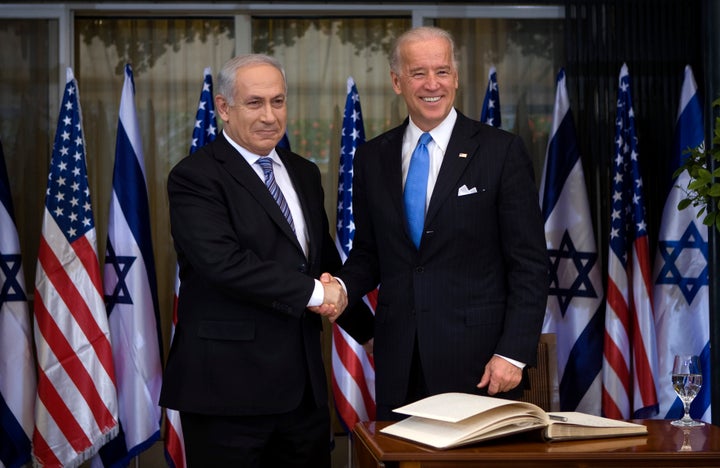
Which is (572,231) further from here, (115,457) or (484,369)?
(115,457)

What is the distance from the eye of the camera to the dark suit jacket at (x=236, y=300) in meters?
2.87

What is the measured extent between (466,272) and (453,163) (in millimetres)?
342

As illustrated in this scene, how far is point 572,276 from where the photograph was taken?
4812 millimetres

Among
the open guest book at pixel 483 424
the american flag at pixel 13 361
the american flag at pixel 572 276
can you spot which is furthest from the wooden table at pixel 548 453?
the american flag at pixel 13 361

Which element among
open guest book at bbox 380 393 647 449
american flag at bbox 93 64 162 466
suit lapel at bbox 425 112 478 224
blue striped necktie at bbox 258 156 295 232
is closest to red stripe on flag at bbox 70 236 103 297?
american flag at bbox 93 64 162 466

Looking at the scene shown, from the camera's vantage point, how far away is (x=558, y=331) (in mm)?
4852

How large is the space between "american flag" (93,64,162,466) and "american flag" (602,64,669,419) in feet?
7.31

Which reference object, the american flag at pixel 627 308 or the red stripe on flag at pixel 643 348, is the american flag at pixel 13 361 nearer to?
the american flag at pixel 627 308

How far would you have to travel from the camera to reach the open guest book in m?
2.03

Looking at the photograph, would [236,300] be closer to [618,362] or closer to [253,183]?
[253,183]

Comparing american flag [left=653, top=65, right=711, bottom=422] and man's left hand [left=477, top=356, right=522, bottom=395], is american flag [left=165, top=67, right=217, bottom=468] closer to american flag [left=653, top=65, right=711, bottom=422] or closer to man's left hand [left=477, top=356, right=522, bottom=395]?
man's left hand [left=477, top=356, right=522, bottom=395]

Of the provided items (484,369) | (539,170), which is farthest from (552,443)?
(539,170)

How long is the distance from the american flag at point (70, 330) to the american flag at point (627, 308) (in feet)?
7.94

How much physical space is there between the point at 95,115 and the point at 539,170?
8.27 ft
